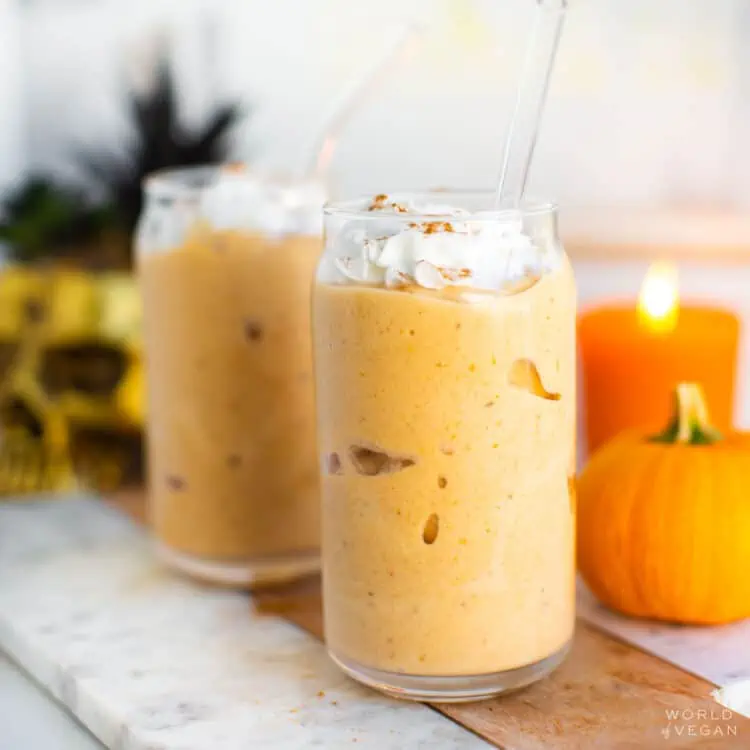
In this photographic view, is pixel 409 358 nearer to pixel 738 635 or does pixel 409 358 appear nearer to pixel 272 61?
pixel 738 635

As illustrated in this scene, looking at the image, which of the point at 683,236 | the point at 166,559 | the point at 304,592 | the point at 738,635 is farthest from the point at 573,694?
the point at 683,236

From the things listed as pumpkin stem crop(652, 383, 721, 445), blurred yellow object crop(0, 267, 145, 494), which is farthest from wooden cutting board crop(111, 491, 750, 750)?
blurred yellow object crop(0, 267, 145, 494)

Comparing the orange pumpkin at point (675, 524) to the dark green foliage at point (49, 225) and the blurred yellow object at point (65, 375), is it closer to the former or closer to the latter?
the blurred yellow object at point (65, 375)

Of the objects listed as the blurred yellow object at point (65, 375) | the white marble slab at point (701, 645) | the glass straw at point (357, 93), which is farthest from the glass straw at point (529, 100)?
the blurred yellow object at point (65, 375)

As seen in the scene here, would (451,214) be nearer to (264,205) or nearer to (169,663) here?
(264,205)

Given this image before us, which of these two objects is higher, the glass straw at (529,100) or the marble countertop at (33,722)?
the glass straw at (529,100)

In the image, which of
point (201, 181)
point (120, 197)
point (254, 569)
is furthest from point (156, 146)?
point (254, 569)
